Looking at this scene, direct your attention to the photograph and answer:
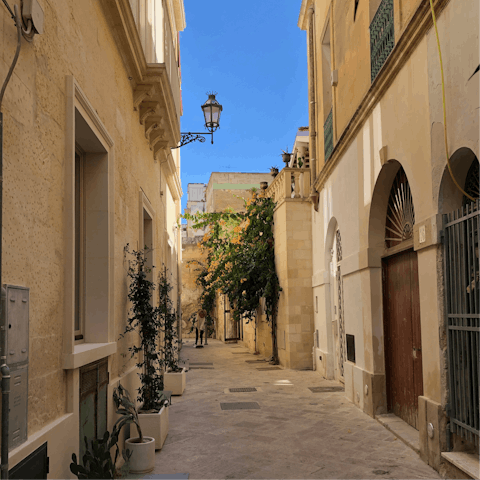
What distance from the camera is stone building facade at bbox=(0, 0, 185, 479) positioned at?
115 inches

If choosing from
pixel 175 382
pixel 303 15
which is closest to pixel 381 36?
pixel 175 382

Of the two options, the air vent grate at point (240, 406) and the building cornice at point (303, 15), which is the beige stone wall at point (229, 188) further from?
the air vent grate at point (240, 406)

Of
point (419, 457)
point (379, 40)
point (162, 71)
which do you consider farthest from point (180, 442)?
point (379, 40)

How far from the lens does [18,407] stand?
9.16 feet

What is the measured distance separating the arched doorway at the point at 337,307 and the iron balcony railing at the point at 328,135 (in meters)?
1.56

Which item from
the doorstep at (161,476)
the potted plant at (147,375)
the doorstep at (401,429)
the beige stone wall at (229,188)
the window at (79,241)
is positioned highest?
the beige stone wall at (229,188)

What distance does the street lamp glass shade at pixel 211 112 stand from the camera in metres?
11.8

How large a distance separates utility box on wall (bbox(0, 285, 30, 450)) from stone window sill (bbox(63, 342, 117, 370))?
2.48ft

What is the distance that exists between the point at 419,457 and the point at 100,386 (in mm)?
3308

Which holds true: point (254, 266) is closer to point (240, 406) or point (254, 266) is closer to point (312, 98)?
point (312, 98)

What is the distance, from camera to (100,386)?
4785 mm

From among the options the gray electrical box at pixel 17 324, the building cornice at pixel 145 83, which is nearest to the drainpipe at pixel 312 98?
the building cornice at pixel 145 83

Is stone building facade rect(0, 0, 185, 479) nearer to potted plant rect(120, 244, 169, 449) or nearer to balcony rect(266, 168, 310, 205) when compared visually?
potted plant rect(120, 244, 169, 449)

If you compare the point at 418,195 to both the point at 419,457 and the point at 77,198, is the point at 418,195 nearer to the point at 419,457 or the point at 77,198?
the point at 419,457
